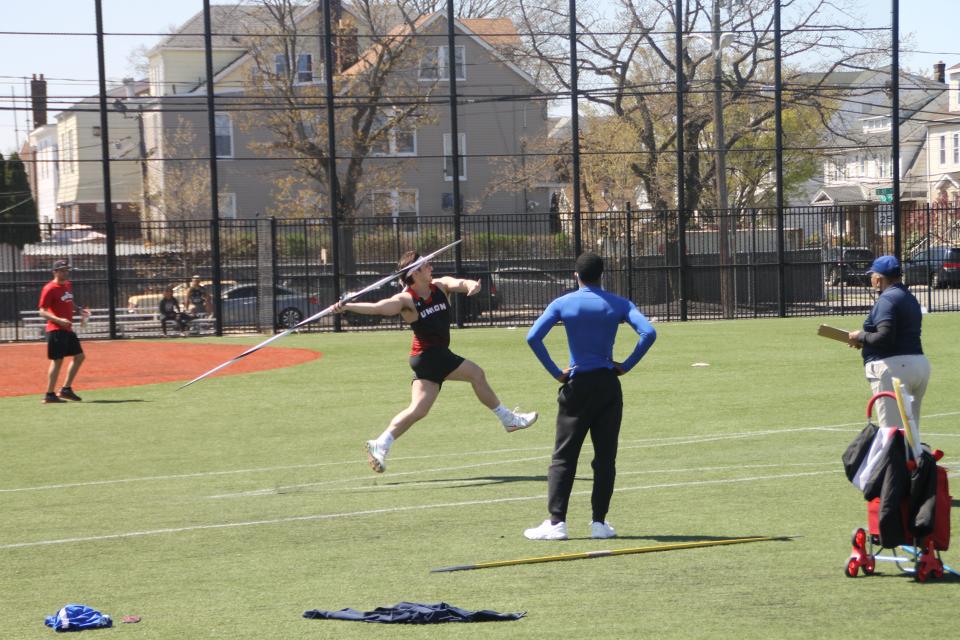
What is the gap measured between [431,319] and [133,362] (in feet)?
51.4

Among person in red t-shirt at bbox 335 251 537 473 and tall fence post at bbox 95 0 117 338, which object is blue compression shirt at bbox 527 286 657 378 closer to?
person in red t-shirt at bbox 335 251 537 473

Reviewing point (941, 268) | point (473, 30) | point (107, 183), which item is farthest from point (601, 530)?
point (473, 30)

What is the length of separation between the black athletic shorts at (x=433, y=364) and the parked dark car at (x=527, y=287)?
77.1ft

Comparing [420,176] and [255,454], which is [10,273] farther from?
[255,454]

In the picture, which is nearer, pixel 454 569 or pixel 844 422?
pixel 454 569

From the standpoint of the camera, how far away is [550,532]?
8.45 metres

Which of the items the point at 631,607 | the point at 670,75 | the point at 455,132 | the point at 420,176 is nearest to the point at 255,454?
the point at 631,607

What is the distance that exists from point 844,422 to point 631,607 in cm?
830

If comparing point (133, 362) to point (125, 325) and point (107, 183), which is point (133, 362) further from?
point (125, 325)

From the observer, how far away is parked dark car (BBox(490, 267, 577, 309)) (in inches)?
1382

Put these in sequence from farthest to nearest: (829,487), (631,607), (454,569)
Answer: (829,487) < (454,569) < (631,607)

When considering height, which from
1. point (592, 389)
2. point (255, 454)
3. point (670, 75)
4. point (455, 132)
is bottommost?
point (255, 454)

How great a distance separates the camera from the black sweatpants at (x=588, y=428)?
841cm

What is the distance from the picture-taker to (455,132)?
3312 cm
